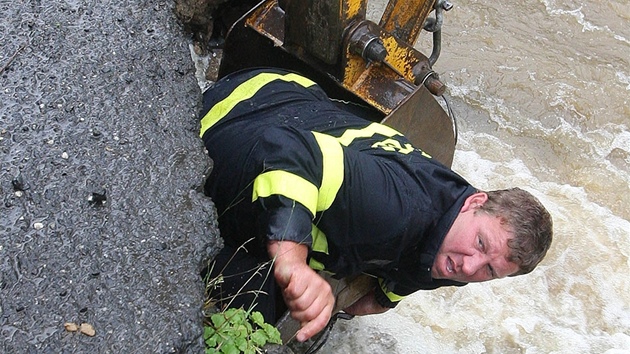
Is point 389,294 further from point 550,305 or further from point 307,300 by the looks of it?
point 550,305

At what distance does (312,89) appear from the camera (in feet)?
11.0

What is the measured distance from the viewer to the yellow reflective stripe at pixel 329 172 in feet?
8.74

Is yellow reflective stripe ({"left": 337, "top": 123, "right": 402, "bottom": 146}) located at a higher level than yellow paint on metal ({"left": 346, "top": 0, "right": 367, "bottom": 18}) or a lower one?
lower

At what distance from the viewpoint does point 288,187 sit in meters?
2.49

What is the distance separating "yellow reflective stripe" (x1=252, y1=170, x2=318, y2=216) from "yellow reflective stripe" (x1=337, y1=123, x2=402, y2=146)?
0.53 meters

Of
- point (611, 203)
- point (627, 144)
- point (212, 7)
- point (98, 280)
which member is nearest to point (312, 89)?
point (98, 280)

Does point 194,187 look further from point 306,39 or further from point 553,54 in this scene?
point 553,54

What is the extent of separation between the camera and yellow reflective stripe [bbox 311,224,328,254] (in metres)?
2.83

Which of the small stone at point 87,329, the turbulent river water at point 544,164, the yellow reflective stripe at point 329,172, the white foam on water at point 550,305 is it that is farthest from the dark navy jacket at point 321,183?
the turbulent river water at point 544,164

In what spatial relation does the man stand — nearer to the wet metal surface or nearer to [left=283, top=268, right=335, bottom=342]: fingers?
[left=283, top=268, right=335, bottom=342]: fingers

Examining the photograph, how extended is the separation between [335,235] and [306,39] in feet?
4.06

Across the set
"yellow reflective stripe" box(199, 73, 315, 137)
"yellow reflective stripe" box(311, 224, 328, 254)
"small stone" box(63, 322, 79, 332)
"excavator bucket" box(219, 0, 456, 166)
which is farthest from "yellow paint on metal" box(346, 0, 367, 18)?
"small stone" box(63, 322, 79, 332)

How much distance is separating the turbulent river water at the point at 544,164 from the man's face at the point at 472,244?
1.52 meters

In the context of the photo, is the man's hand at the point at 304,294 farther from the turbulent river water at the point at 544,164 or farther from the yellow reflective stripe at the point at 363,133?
the turbulent river water at the point at 544,164
